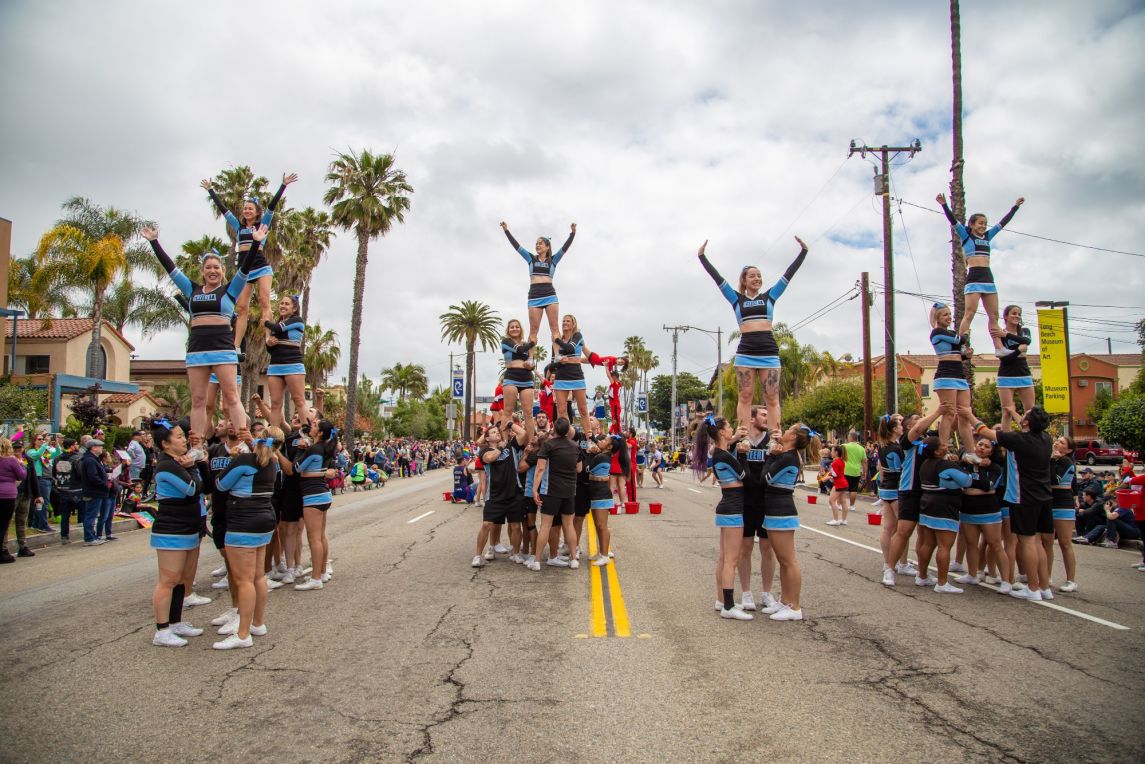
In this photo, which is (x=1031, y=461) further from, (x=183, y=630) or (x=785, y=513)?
(x=183, y=630)

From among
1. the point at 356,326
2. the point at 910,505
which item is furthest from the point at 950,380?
the point at 356,326

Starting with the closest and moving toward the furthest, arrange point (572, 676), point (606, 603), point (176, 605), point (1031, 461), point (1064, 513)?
point (572, 676), point (176, 605), point (606, 603), point (1031, 461), point (1064, 513)

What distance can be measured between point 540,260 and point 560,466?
12.9 ft

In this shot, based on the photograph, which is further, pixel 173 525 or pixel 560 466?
pixel 560 466

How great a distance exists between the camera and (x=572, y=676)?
5316 mm

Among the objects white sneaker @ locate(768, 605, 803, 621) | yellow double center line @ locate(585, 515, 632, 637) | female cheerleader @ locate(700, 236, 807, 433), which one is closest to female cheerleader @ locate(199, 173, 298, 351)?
yellow double center line @ locate(585, 515, 632, 637)

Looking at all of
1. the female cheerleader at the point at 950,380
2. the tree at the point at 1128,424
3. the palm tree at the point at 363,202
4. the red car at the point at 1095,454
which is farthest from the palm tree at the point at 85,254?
the red car at the point at 1095,454

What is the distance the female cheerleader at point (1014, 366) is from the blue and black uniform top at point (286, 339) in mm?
9190

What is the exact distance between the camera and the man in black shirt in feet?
26.3

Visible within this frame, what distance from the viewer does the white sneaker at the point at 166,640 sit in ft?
20.1

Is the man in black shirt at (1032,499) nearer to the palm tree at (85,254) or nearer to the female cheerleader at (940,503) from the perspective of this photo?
the female cheerleader at (940,503)

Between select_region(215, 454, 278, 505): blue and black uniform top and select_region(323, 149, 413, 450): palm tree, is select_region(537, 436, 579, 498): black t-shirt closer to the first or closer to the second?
select_region(215, 454, 278, 505): blue and black uniform top

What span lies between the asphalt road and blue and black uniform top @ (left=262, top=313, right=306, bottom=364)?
303 centimetres

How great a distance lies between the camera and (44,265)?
31.1m
